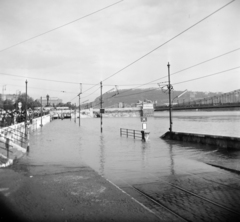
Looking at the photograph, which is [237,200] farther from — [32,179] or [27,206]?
[32,179]

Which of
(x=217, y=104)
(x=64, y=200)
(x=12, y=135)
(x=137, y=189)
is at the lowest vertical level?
(x=137, y=189)

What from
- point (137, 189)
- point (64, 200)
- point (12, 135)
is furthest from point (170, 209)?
point (12, 135)

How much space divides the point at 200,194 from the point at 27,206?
4677mm

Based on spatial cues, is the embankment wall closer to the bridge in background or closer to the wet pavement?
the wet pavement

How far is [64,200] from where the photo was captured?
657 centimetres

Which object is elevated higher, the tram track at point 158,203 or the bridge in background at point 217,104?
the bridge in background at point 217,104

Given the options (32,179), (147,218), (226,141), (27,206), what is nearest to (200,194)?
(147,218)

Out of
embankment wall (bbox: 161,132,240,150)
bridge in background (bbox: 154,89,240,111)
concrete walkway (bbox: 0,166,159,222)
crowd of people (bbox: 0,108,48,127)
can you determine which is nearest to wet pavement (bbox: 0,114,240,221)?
concrete walkway (bbox: 0,166,159,222)

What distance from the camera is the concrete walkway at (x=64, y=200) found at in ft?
18.1

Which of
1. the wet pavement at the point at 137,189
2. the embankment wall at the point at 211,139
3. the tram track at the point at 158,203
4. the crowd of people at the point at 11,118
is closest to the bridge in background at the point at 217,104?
the embankment wall at the point at 211,139

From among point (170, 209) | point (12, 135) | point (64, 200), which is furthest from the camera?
point (12, 135)

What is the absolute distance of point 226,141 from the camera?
664 inches

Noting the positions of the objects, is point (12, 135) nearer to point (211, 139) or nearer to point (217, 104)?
point (211, 139)

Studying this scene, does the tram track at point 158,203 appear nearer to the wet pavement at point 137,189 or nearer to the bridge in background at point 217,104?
the wet pavement at point 137,189
